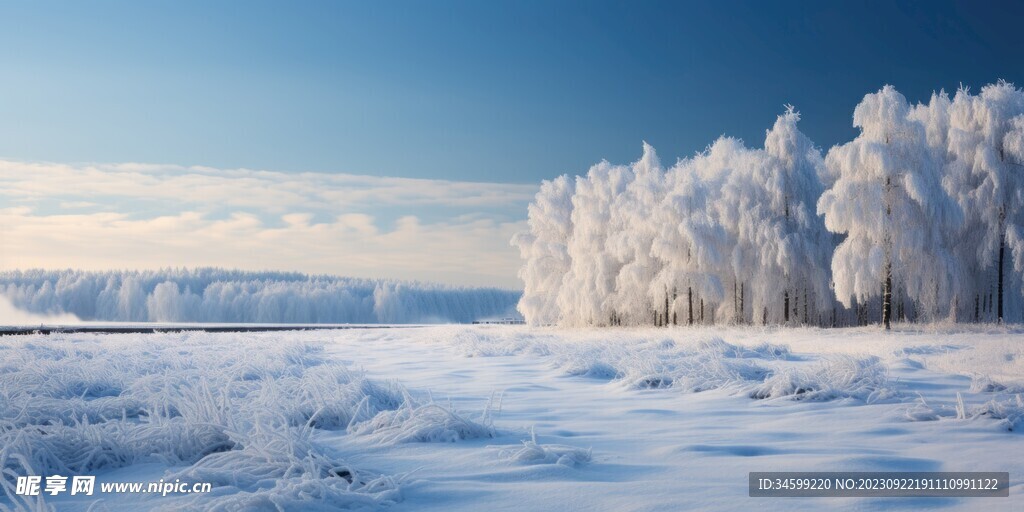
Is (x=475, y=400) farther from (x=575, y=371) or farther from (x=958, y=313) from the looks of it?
(x=958, y=313)

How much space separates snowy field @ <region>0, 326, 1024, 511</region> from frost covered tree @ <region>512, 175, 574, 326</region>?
29.1 meters

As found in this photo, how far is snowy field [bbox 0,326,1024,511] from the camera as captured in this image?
353cm

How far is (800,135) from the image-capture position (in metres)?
30.9

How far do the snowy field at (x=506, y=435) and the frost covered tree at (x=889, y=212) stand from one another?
16294mm

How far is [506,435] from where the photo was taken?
529 centimetres

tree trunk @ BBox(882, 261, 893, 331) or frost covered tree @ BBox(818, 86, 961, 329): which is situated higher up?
frost covered tree @ BBox(818, 86, 961, 329)

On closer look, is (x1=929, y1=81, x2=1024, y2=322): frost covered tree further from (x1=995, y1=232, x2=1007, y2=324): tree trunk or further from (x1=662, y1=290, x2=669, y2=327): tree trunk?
(x1=662, y1=290, x2=669, y2=327): tree trunk

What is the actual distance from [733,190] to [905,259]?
8.51 metres

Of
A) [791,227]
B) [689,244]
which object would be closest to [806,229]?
[791,227]

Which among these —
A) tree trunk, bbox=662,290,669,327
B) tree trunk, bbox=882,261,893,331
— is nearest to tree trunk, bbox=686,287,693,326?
tree trunk, bbox=662,290,669,327

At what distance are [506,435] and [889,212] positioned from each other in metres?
24.6

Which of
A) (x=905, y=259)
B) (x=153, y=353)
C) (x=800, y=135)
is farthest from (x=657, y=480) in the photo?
(x=800, y=135)

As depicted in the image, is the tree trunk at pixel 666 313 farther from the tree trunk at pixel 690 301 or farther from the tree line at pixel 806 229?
the tree trunk at pixel 690 301

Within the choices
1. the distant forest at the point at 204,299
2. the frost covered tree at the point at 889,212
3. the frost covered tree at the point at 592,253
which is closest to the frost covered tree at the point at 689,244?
the frost covered tree at the point at 592,253
